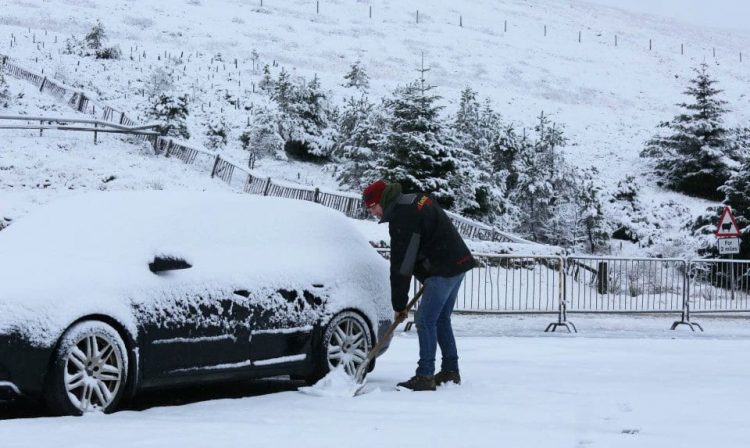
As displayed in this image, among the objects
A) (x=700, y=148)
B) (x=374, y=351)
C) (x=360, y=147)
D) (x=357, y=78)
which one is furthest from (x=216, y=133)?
(x=374, y=351)

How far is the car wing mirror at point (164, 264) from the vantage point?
7031mm

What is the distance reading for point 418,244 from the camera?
7812 mm

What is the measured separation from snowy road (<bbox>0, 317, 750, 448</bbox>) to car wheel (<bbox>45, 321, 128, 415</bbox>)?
5.6 inches

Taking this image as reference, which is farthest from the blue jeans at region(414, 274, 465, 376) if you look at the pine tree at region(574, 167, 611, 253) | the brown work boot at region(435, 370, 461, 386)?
the pine tree at region(574, 167, 611, 253)

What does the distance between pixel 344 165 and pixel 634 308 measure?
615 inches

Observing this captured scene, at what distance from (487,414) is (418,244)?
1.62 meters

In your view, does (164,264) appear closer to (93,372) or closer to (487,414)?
(93,372)

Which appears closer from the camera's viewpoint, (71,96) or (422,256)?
(422,256)

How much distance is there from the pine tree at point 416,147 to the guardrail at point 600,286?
6290 mm

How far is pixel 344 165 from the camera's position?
32.2 meters

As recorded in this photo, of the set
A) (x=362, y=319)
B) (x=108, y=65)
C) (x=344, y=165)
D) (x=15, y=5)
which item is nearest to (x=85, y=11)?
(x=15, y=5)

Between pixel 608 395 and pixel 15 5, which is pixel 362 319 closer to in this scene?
pixel 608 395

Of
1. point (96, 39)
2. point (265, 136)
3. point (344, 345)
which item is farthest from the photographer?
point (96, 39)

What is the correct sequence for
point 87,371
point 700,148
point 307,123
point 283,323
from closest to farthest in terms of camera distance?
point 87,371, point 283,323, point 307,123, point 700,148
